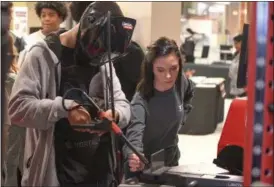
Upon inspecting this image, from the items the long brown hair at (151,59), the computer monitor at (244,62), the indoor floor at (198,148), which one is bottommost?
the indoor floor at (198,148)

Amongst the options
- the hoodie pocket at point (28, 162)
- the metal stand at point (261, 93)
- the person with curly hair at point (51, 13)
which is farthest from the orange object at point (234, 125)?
the person with curly hair at point (51, 13)

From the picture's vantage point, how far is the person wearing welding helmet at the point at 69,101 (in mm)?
1779

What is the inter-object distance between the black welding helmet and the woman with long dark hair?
601 millimetres

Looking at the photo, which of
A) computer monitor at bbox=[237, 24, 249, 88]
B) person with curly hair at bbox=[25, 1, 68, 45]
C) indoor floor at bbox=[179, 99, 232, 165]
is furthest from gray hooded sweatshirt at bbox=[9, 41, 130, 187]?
indoor floor at bbox=[179, 99, 232, 165]

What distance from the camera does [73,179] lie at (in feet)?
6.47

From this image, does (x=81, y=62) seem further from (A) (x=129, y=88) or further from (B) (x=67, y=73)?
(A) (x=129, y=88)

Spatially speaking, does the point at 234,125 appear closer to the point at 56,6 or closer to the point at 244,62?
the point at 244,62

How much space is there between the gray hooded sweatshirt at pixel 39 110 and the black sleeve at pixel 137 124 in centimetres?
35

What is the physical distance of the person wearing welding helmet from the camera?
1.78 metres

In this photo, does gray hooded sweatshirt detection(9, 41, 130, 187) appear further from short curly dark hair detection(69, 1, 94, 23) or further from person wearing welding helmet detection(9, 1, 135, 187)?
short curly dark hair detection(69, 1, 94, 23)

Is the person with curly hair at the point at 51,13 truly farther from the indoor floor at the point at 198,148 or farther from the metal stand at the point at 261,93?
the indoor floor at the point at 198,148

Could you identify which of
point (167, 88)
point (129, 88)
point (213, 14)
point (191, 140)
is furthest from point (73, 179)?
point (213, 14)

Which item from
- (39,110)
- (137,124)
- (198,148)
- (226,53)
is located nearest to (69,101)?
(39,110)

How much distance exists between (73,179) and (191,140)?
16.8ft
